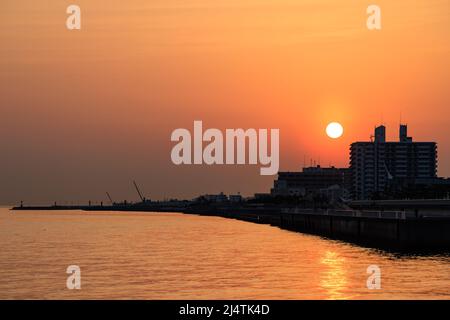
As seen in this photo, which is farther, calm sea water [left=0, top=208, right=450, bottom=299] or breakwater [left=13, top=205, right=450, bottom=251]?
breakwater [left=13, top=205, right=450, bottom=251]

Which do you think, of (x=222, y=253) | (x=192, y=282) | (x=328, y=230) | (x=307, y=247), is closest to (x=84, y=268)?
(x=192, y=282)

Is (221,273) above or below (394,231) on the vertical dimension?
below

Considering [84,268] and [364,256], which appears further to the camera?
[364,256]

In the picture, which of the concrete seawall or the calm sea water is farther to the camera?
the concrete seawall

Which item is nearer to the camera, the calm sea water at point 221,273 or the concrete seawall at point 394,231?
the calm sea water at point 221,273

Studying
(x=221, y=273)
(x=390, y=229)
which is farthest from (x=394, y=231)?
(x=221, y=273)

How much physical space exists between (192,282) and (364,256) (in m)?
29.0

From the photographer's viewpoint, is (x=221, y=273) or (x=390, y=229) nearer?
(x=221, y=273)

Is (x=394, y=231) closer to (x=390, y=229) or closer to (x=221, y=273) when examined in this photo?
(x=390, y=229)

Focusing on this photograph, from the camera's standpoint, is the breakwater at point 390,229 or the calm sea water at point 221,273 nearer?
the calm sea water at point 221,273
